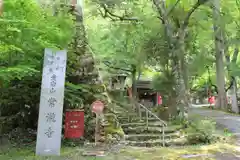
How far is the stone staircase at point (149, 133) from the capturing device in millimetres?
9773

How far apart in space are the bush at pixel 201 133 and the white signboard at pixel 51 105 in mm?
5043

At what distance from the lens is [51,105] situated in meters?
7.68

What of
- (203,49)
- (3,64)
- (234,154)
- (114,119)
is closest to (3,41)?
(3,64)

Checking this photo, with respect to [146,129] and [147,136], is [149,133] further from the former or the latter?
[147,136]

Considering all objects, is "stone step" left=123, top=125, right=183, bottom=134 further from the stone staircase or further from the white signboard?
the white signboard

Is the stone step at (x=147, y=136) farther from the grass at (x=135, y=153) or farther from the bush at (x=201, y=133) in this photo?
the grass at (x=135, y=153)

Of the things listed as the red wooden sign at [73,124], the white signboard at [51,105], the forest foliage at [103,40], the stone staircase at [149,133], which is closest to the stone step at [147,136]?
the stone staircase at [149,133]

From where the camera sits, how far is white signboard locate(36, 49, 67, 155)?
24.5 feet

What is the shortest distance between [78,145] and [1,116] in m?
3.81

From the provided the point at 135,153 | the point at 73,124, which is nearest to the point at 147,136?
the point at 135,153

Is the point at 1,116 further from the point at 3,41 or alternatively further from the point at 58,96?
the point at 3,41

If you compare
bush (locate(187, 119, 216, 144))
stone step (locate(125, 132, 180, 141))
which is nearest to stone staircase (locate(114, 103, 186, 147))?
stone step (locate(125, 132, 180, 141))

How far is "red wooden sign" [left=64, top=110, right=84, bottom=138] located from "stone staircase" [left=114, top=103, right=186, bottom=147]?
6.06 ft

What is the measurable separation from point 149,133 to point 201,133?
202 cm
